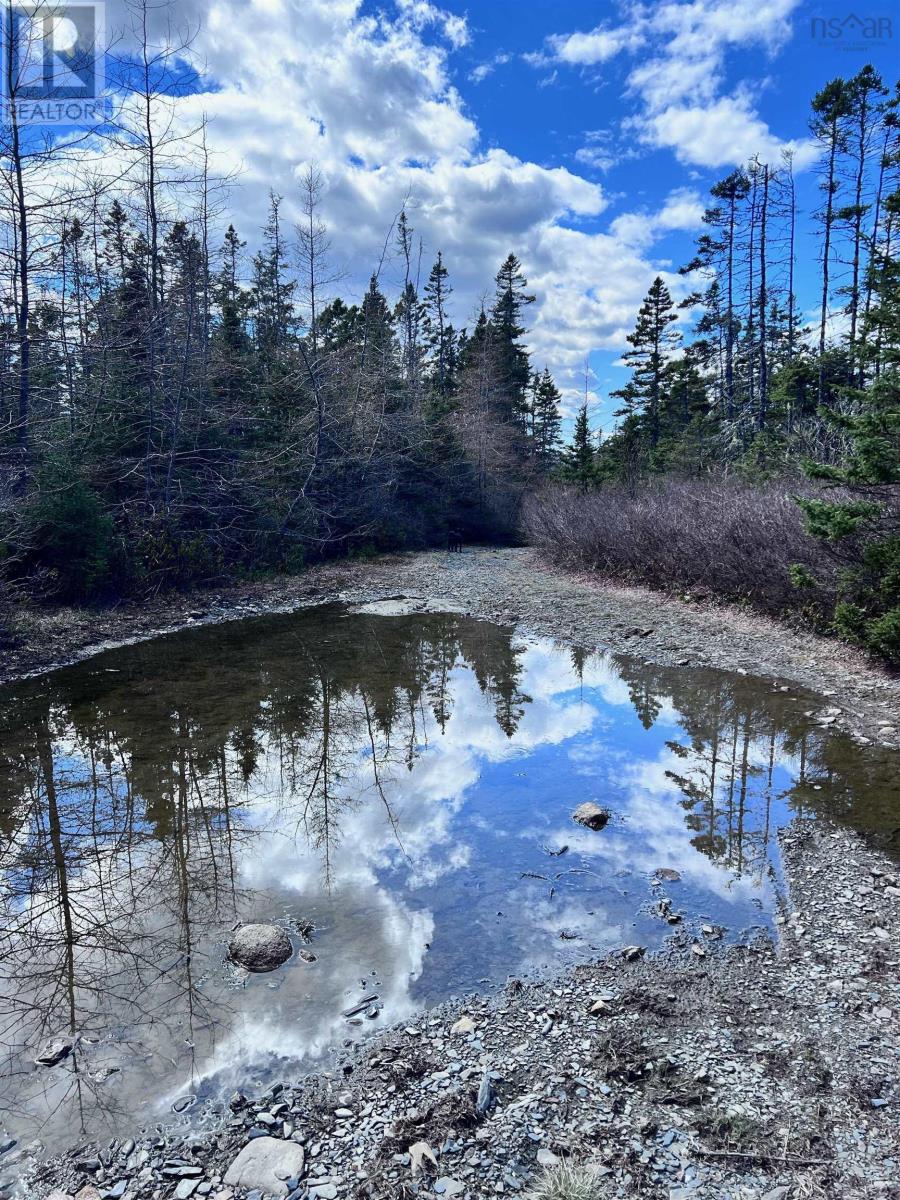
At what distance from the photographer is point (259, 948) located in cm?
404

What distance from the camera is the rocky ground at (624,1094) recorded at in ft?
8.51

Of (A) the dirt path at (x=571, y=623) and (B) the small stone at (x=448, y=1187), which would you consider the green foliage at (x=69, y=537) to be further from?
(B) the small stone at (x=448, y=1187)

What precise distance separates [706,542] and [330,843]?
38.9 feet

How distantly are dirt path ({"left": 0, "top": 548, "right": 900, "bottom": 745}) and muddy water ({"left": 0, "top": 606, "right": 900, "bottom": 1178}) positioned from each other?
2.34ft

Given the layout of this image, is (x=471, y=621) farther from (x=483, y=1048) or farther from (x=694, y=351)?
(x=694, y=351)

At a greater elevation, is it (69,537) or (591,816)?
(69,537)

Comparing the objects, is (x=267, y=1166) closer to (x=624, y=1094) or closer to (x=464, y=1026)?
(x=464, y=1026)

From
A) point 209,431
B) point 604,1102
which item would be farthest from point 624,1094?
point 209,431

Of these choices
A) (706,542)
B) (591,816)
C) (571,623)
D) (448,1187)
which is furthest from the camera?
(706,542)

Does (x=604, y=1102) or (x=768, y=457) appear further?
(x=768, y=457)

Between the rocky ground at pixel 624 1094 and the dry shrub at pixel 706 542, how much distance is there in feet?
26.6

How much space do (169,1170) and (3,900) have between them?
3.04 m

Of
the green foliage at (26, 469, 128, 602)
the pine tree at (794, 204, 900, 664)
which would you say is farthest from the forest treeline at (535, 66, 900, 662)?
the green foliage at (26, 469, 128, 602)

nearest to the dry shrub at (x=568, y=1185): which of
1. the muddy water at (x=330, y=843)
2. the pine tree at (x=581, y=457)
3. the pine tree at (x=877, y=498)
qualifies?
the muddy water at (x=330, y=843)
